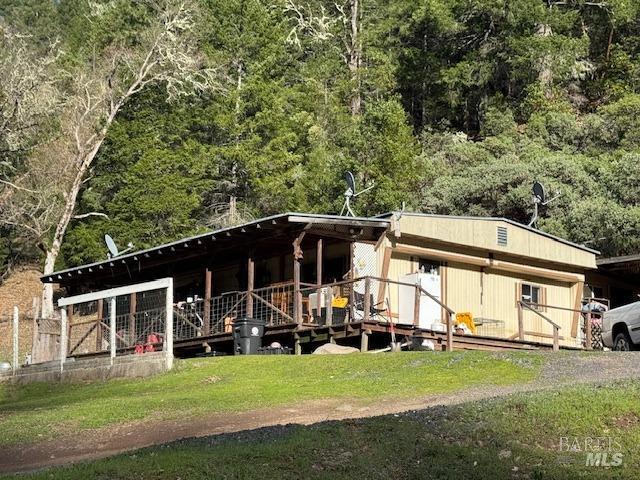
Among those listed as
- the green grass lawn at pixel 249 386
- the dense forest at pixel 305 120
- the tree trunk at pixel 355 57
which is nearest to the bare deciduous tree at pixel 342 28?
the tree trunk at pixel 355 57

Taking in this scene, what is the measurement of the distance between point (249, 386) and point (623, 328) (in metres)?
8.22

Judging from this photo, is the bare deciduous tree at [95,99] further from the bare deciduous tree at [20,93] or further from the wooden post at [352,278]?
the wooden post at [352,278]

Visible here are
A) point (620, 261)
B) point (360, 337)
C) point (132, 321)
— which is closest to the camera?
point (360, 337)

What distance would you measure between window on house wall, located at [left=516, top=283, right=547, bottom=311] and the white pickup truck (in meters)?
6.19

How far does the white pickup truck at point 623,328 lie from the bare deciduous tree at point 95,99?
24.2 meters

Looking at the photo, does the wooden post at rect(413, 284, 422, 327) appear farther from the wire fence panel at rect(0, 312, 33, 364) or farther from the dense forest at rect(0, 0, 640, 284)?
the wire fence panel at rect(0, 312, 33, 364)

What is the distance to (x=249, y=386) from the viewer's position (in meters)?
15.7

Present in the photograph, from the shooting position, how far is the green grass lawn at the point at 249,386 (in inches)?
547

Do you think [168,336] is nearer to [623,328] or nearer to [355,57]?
[623,328]

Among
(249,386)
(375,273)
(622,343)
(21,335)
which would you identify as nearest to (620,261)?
(622,343)

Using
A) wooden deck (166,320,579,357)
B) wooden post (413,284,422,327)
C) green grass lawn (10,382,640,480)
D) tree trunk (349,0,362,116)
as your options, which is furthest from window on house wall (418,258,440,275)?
tree trunk (349,0,362,116)

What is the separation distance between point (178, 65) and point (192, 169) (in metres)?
4.80

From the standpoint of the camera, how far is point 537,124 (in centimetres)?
4350

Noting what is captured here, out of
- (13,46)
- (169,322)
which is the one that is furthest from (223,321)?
(13,46)
